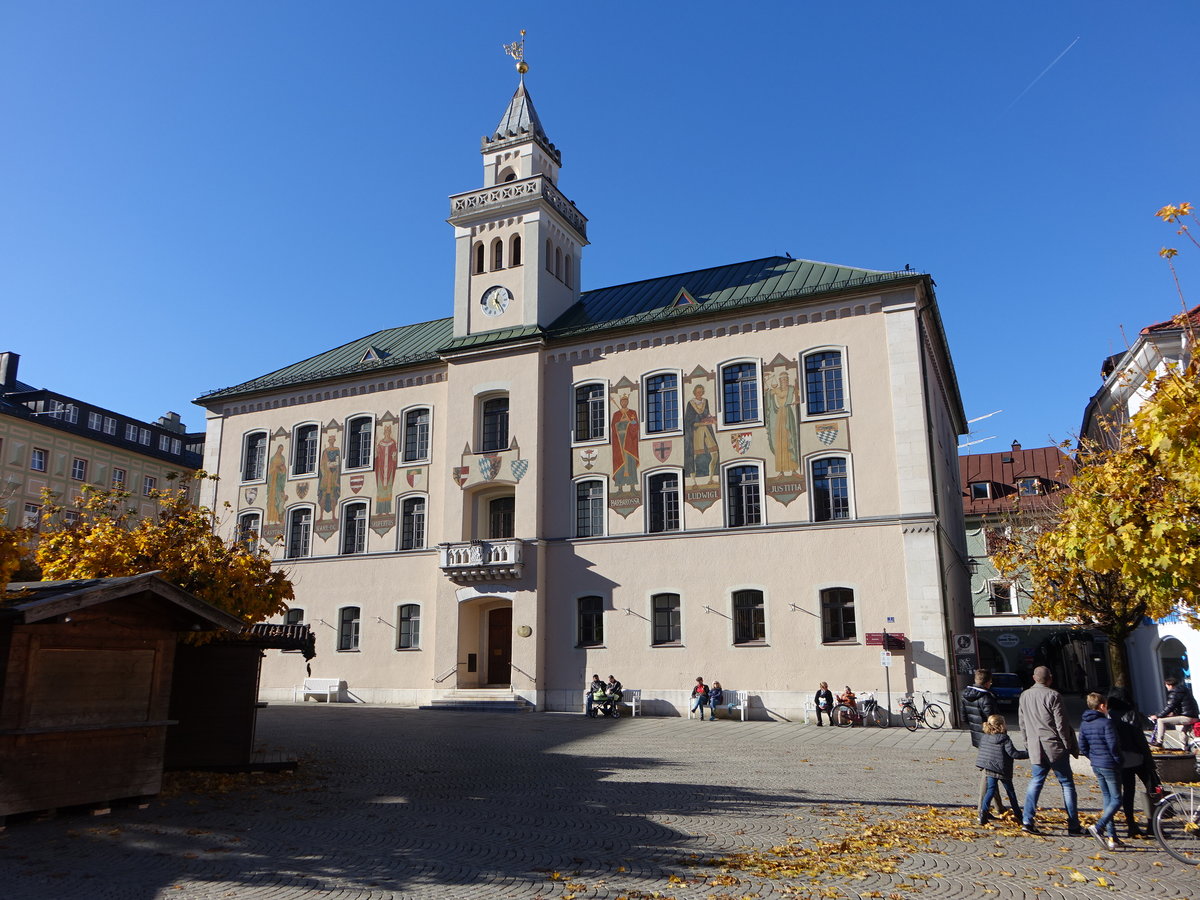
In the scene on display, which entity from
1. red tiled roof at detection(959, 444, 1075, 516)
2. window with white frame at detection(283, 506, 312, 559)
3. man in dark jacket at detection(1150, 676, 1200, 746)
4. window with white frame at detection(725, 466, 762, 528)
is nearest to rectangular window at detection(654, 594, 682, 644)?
window with white frame at detection(725, 466, 762, 528)

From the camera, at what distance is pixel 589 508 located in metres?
30.9

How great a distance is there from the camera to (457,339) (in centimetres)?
3459

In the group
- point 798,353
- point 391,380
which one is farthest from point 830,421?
point 391,380

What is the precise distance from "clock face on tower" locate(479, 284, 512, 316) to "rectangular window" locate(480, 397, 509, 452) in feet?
11.3

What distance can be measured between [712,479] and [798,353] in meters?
4.74

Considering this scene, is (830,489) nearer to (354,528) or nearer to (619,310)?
(619,310)

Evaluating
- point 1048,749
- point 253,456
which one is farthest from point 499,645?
point 1048,749

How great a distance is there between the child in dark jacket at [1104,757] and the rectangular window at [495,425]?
24145mm

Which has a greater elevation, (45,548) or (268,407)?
(268,407)

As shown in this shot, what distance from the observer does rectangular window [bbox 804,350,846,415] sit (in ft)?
92.5

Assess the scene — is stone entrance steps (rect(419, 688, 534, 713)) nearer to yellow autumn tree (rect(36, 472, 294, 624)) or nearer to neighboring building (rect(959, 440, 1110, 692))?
yellow autumn tree (rect(36, 472, 294, 624))

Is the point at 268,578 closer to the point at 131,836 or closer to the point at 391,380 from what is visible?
the point at 131,836

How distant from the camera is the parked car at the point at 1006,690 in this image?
35812mm

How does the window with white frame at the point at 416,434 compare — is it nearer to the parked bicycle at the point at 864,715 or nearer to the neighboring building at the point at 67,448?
the parked bicycle at the point at 864,715
